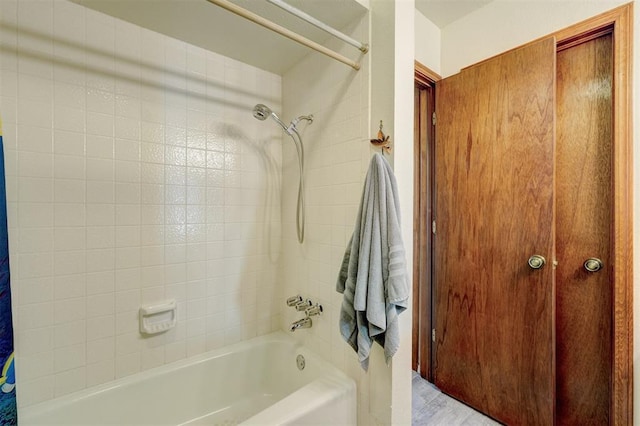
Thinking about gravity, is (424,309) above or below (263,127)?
below

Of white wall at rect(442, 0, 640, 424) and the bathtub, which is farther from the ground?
white wall at rect(442, 0, 640, 424)

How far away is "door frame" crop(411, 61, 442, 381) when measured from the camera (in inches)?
79.5

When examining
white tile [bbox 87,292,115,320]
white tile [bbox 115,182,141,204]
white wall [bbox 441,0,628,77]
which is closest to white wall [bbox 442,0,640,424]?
white wall [bbox 441,0,628,77]

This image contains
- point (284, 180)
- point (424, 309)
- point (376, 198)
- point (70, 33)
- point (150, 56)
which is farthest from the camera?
point (424, 309)

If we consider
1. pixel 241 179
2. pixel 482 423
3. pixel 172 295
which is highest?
pixel 241 179

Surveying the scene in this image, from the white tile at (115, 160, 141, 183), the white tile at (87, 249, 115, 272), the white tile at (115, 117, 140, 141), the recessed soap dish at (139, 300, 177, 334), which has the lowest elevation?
the recessed soap dish at (139, 300, 177, 334)

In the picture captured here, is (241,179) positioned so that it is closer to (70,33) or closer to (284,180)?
(284,180)

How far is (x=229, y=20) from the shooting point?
4.31ft

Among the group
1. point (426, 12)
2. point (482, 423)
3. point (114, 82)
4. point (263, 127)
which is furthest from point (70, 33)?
point (482, 423)

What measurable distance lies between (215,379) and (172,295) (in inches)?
20.6

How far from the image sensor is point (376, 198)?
1.09 metres

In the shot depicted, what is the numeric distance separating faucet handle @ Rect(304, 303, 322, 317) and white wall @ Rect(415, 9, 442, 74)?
1669 mm

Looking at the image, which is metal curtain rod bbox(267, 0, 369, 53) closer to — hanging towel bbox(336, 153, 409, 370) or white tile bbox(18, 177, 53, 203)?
hanging towel bbox(336, 153, 409, 370)

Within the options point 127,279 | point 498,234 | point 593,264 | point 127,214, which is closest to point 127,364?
point 127,279
